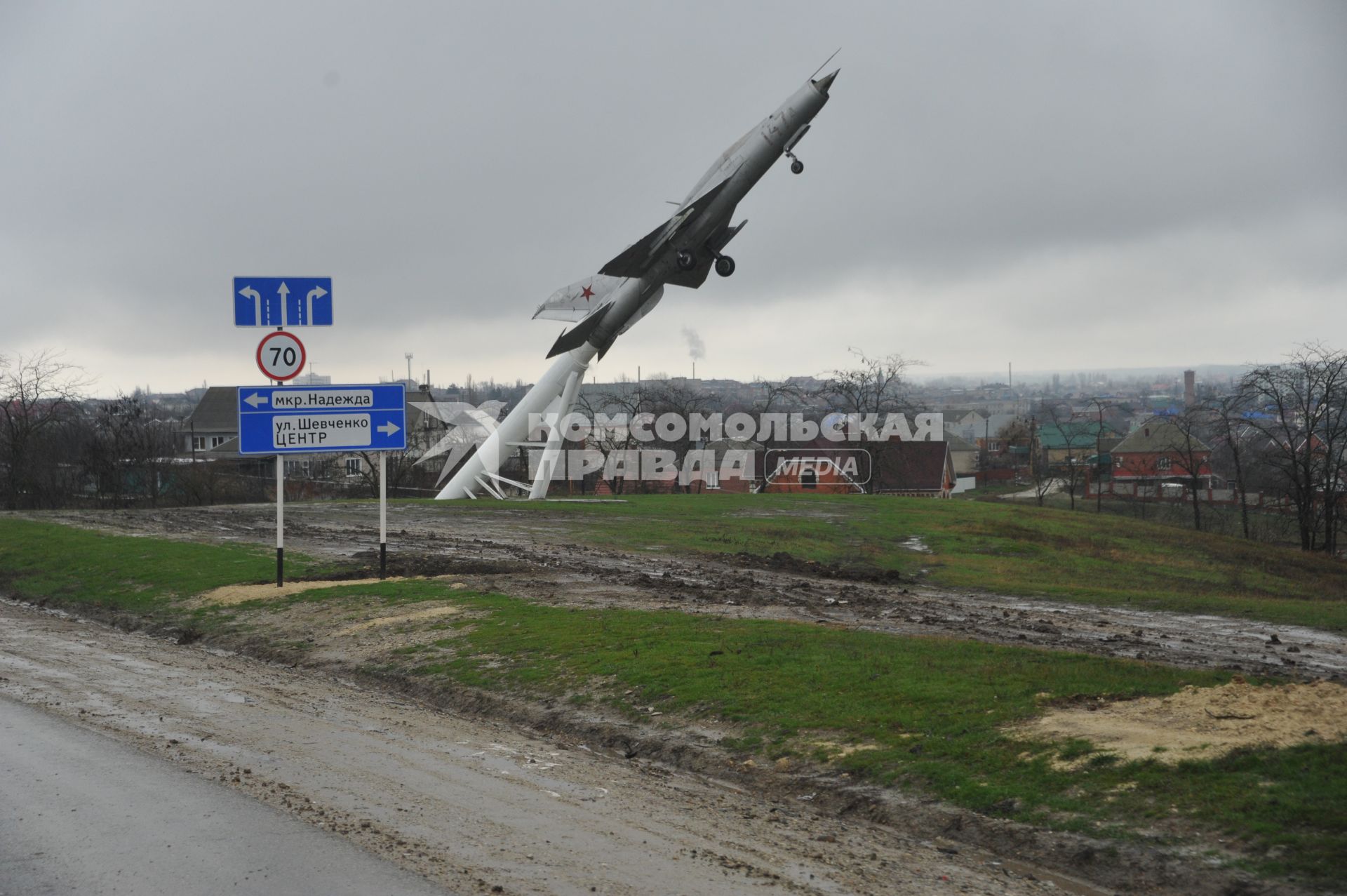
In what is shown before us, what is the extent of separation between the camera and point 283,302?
16578mm

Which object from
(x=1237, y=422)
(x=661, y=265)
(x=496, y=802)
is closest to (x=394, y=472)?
(x=661, y=265)

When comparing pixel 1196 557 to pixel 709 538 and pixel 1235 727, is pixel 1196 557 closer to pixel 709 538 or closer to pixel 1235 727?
pixel 709 538

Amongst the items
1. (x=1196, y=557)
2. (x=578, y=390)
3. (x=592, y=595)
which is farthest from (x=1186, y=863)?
(x=578, y=390)

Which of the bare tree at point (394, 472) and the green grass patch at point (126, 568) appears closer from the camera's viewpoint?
the green grass patch at point (126, 568)

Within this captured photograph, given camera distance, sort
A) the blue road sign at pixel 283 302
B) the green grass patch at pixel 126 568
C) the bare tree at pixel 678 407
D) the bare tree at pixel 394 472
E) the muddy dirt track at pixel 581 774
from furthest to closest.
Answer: the bare tree at pixel 678 407 < the bare tree at pixel 394 472 < the green grass patch at pixel 126 568 < the blue road sign at pixel 283 302 < the muddy dirt track at pixel 581 774

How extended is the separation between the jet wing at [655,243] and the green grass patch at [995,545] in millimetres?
7439

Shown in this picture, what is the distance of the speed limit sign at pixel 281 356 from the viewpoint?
54.4ft

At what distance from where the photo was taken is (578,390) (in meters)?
37.4

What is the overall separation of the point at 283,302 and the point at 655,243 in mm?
13596

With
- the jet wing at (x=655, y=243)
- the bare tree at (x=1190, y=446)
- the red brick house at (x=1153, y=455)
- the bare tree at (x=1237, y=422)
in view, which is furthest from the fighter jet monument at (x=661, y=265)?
the red brick house at (x=1153, y=455)

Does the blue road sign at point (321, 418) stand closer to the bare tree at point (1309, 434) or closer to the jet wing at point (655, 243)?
the jet wing at point (655, 243)

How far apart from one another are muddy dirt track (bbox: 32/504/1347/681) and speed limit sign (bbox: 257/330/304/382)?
456 centimetres

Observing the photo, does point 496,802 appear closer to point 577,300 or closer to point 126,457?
point 577,300

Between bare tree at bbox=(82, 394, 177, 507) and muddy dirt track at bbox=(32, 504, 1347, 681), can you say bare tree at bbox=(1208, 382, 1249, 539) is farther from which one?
bare tree at bbox=(82, 394, 177, 507)
